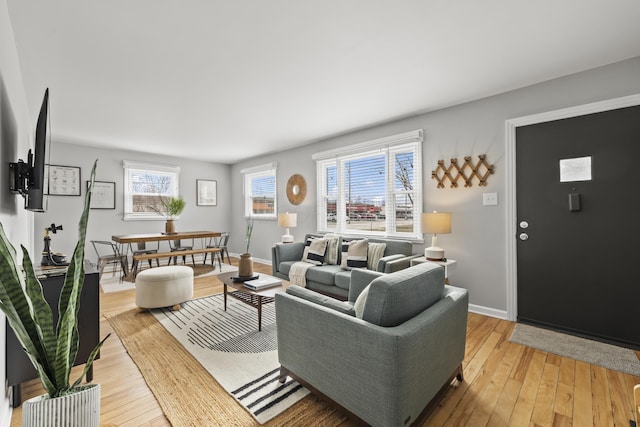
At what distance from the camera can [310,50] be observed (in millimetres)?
2299

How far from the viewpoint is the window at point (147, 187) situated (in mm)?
5855

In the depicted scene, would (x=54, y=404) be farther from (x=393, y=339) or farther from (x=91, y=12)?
(x=91, y=12)

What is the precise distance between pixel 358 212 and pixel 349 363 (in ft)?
10.6

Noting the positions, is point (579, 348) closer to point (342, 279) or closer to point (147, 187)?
point (342, 279)

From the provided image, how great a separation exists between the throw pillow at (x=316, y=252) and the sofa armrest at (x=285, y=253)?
29 centimetres

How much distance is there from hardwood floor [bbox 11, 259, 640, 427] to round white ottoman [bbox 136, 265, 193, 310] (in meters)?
0.72

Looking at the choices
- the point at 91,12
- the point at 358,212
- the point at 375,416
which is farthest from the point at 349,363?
the point at 358,212

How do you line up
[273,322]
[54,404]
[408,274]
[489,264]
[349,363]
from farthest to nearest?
[489,264], [273,322], [408,274], [349,363], [54,404]

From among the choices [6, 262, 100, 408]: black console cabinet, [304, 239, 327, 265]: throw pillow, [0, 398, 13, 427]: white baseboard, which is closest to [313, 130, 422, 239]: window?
[304, 239, 327, 265]: throw pillow

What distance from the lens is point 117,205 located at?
5.73m

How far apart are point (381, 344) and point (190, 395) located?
4.40 ft

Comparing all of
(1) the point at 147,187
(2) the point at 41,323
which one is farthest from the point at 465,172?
(1) the point at 147,187

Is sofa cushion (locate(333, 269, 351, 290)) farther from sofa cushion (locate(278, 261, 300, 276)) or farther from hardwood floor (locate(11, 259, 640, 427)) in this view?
hardwood floor (locate(11, 259, 640, 427))

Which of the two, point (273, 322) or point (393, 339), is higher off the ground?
point (393, 339)
